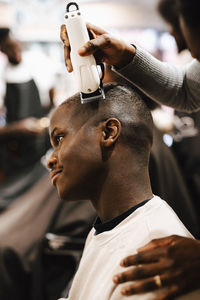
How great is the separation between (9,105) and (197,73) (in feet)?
6.90

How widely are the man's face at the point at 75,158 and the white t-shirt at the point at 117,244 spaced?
0.13 m

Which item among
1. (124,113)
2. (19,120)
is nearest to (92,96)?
(124,113)

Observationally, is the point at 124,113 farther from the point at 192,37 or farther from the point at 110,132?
the point at 192,37

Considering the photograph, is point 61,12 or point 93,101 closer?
point 93,101

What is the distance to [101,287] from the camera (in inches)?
35.9

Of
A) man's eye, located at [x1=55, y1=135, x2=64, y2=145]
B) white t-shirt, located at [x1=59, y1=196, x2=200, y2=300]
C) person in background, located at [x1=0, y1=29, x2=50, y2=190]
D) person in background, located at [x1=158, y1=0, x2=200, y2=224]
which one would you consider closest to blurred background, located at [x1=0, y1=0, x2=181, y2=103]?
person in background, located at [x1=0, y1=29, x2=50, y2=190]

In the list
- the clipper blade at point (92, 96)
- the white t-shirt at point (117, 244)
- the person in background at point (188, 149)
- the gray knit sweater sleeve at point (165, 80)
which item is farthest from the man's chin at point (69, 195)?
the person in background at point (188, 149)

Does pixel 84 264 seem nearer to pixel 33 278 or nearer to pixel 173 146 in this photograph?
pixel 33 278

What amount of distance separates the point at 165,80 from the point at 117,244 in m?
0.50

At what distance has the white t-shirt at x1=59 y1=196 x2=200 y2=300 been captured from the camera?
2.97ft

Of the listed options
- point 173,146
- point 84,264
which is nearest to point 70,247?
point 173,146

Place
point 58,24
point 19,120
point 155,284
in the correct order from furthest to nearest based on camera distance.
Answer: point 58,24 → point 19,120 → point 155,284

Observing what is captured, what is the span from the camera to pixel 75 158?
1013 millimetres

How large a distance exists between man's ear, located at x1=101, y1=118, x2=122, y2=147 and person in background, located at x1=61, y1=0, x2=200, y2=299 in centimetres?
16
